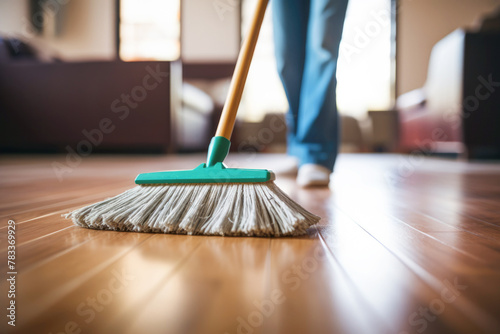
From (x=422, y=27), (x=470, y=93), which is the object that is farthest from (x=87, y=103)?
(x=422, y=27)

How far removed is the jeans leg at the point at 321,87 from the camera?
1087mm

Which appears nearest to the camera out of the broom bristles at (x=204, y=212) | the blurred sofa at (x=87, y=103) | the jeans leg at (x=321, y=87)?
the broom bristles at (x=204, y=212)

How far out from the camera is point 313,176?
115 centimetres

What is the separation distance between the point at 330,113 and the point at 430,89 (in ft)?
7.78

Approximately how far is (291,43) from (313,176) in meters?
0.43

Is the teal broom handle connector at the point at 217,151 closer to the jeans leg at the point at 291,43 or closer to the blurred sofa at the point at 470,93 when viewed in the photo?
the jeans leg at the point at 291,43

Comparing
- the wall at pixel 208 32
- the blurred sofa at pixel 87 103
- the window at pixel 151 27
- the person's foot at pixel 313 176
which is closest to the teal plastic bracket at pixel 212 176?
the person's foot at pixel 313 176

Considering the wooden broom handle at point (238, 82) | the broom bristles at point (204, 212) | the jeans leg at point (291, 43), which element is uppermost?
the jeans leg at point (291, 43)

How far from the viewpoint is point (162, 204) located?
55cm

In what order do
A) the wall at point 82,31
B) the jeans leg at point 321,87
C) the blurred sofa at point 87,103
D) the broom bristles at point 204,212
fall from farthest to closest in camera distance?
the wall at point 82,31 < the blurred sofa at point 87,103 < the jeans leg at point 321,87 < the broom bristles at point 204,212

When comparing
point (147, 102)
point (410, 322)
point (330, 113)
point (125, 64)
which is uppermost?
point (125, 64)

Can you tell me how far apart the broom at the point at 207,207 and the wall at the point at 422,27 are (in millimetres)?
5809

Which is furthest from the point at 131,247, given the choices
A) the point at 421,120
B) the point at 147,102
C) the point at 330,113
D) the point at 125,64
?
the point at 421,120

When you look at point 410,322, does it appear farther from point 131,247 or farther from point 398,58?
point 398,58
